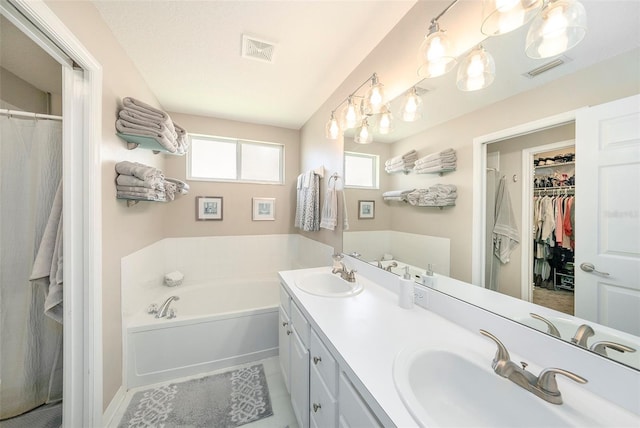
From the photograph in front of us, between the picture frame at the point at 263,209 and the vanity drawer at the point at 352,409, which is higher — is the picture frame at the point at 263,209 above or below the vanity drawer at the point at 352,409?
above

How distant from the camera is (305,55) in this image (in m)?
1.64

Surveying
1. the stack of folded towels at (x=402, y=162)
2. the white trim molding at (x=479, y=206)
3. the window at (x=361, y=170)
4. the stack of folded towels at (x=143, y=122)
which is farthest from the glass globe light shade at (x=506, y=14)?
the stack of folded towels at (x=143, y=122)

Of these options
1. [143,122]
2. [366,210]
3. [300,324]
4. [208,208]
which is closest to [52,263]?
[143,122]

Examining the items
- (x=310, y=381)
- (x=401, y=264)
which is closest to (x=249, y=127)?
(x=401, y=264)

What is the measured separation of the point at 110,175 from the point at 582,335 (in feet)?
7.71

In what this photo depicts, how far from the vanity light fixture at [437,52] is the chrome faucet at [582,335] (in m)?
1.10

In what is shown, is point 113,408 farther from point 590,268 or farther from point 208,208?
point 590,268

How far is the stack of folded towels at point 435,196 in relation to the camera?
106cm

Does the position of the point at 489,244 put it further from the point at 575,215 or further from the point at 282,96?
the point at 282,96

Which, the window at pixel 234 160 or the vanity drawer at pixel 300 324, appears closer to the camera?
the vanity drawer at pixel 300 324

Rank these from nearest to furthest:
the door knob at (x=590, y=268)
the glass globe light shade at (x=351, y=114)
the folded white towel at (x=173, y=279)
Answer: the door knob at (x=590, y=268) → the glass globe light shade at (x=351, y=114) → the folded white towel at (x=173, y=279)

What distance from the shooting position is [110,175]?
1.41 meters

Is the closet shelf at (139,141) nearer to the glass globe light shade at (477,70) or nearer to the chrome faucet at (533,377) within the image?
the glass globe light shade at (477,70)

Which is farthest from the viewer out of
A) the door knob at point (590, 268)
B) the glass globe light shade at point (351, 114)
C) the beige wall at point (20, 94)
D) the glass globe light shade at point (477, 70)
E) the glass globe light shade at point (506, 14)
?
the glass globe light shade at point (351, 114)
